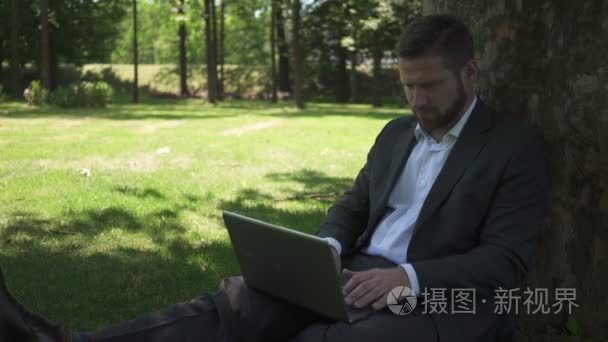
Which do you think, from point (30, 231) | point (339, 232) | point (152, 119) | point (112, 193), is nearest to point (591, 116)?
point (339, 232)

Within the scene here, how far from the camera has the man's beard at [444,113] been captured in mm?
3148

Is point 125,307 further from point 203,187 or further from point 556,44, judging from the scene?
point 203,187

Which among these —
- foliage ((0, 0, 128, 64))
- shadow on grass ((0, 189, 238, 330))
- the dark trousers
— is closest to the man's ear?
the dark trousers

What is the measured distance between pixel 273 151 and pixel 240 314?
995 centimetres

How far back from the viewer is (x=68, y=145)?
511 inches

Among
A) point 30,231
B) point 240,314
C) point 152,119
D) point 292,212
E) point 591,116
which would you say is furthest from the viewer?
point 152,119

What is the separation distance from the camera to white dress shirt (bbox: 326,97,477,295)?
3.26 metres

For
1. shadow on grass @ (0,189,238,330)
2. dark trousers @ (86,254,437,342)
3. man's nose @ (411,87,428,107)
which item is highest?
man's nose @ (411,87,428,107)

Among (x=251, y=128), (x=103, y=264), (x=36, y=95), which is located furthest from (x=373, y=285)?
(x=36, y=95)

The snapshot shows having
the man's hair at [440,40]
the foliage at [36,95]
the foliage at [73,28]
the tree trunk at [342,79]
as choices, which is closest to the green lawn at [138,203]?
the man's hair at [440,40]

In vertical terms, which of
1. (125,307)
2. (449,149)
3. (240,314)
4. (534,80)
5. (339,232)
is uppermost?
(534,80)

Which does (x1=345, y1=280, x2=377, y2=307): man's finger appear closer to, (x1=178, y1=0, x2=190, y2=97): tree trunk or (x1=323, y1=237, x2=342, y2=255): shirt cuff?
(x1=323, y1=237, x2=342, y2=255): shirt cuff

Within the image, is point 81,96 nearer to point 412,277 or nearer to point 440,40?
point 440,40

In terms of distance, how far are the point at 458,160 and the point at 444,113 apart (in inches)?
8.4
